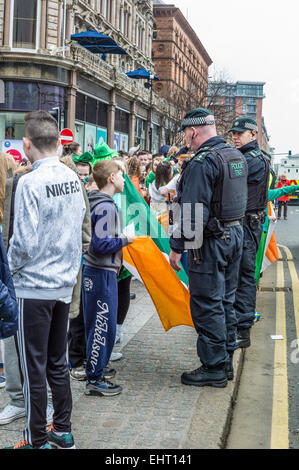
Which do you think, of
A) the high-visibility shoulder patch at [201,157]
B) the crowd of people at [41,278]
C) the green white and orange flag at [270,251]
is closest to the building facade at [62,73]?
the green white and orange flag at [270,251]

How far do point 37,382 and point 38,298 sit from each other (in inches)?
19.9

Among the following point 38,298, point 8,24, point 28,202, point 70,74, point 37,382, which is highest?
point 8,24

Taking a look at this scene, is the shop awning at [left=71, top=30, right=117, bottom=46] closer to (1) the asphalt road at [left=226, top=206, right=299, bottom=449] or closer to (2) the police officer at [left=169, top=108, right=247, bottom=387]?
(1) the asphalt road at [left=226, top=206, right=299, bottom=449]

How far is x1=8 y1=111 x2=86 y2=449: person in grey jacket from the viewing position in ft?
11.0

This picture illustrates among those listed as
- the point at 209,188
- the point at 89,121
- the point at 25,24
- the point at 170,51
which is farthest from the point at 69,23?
the point at 170,51

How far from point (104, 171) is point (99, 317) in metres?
1.19

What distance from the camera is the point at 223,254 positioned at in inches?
195

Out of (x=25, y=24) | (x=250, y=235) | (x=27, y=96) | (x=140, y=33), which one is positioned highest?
(x=140, y=33)

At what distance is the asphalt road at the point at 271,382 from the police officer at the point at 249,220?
39 cm

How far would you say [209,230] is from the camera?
4895 mm

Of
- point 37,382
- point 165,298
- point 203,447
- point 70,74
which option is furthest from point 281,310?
point 70,74

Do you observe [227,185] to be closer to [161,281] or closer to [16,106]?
[161,281]

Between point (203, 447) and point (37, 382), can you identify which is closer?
point (37, 382)

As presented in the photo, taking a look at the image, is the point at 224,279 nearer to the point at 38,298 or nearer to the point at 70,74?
the point at 38,298
